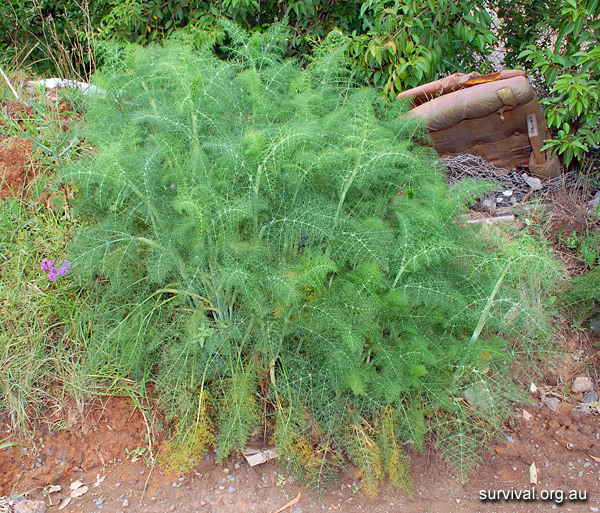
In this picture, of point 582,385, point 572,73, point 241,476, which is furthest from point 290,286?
point 572,73

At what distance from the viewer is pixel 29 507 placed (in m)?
2.11

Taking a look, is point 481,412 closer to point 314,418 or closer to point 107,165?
point 314,418

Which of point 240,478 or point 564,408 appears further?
point 564,408

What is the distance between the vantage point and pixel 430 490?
7.23 feet

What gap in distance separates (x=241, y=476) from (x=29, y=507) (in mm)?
897

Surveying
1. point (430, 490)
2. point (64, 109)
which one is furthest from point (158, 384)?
point (64, 109)

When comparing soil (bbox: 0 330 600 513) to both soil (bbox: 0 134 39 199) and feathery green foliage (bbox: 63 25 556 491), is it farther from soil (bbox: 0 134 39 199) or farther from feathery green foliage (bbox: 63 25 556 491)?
soil (bbox: 0 134 39 199)

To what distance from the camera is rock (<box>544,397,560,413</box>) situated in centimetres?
260

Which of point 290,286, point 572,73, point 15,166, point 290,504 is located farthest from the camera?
point 572,73

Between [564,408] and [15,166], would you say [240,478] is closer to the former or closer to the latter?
[564,408]

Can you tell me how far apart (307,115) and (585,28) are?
2.18 metres

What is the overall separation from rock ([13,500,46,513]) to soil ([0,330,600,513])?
0.05 m

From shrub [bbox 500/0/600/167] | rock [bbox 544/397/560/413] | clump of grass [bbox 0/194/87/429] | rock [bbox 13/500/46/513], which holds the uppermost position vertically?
shrub [bbox 500/0/600/167]

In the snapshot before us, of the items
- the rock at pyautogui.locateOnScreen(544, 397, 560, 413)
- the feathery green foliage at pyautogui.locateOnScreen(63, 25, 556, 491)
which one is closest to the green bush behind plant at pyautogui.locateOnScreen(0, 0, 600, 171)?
the feathery green foliage at pyautogui.locateOnScreen(63, 25, 556, 491)
